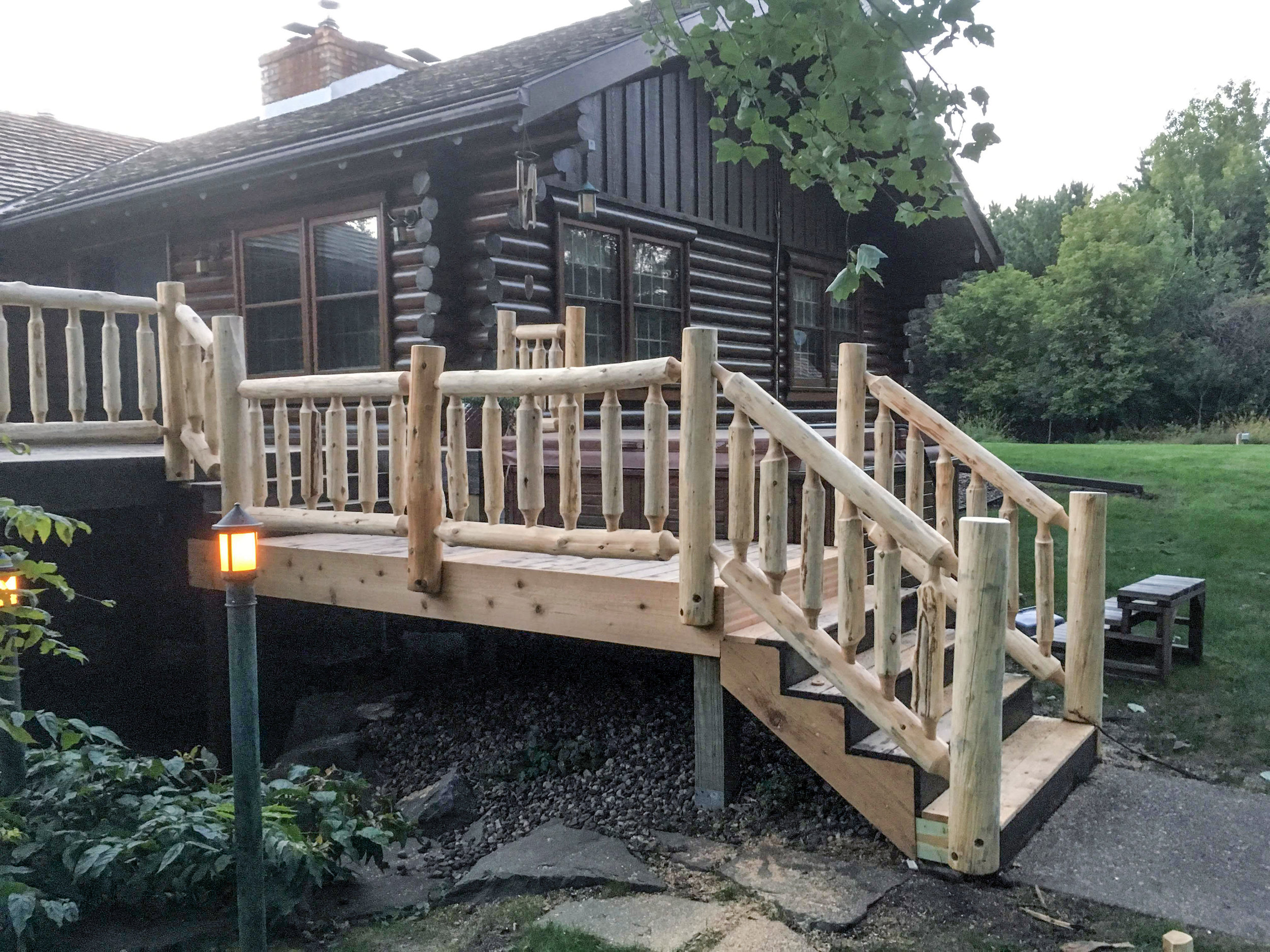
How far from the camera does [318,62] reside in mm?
12797

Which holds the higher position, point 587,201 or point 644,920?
point 587,201

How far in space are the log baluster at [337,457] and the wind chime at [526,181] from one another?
265cm

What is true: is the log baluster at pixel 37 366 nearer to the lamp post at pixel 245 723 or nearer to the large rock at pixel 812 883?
the lamp post at pixel 245 723

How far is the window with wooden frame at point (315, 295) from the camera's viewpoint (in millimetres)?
8844

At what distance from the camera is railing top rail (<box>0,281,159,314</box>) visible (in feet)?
19.7

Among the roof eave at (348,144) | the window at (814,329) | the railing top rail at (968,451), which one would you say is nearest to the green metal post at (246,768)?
the railing top rail at (968,451)

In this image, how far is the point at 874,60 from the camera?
3805 millimetres

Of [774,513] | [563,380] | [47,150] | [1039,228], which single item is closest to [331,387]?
[563,380]

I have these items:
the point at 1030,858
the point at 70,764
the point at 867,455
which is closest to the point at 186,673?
the point at 70,764

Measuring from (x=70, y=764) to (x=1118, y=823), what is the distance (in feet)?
13.8

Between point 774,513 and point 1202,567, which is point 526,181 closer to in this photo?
point 774,513

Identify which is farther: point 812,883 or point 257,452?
point 257,452

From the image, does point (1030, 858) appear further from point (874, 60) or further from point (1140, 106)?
point (1140, 106)

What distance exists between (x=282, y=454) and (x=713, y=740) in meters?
2.85
